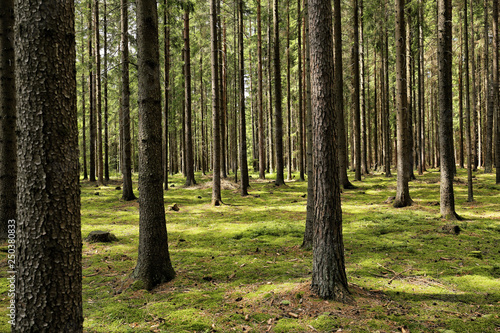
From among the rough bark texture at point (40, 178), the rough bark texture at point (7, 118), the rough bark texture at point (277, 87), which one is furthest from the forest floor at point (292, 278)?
the rough bark texture at point (277, 87)

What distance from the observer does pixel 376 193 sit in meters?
15.3

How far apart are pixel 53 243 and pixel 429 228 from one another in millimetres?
8871

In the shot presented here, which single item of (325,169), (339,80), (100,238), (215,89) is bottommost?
(100,238)

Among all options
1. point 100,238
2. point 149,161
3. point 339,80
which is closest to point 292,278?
point 149,161

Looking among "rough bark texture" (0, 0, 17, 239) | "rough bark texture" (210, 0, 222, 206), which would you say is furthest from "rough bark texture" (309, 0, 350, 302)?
"rough bark texture" (210, 0, 222, 206)

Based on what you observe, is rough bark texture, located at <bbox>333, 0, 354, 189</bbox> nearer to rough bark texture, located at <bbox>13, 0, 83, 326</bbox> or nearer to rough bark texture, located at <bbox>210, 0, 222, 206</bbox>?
rough bark texture, located at <bbox>210, 0, 222, 206</bbox>

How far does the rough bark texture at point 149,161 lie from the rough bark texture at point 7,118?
380 cm

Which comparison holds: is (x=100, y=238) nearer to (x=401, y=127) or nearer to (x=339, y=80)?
(x=401, y=127)

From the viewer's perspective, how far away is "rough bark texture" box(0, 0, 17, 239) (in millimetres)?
6797

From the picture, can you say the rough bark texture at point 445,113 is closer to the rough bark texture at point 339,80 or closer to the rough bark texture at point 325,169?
the rough bark texture at point 339,80

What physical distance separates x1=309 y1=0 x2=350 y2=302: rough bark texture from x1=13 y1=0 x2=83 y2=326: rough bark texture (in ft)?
10.7

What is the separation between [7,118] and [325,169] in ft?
23.1

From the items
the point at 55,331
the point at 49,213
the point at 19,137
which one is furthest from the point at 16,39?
the point at 55,331

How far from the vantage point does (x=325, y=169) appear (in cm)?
455
